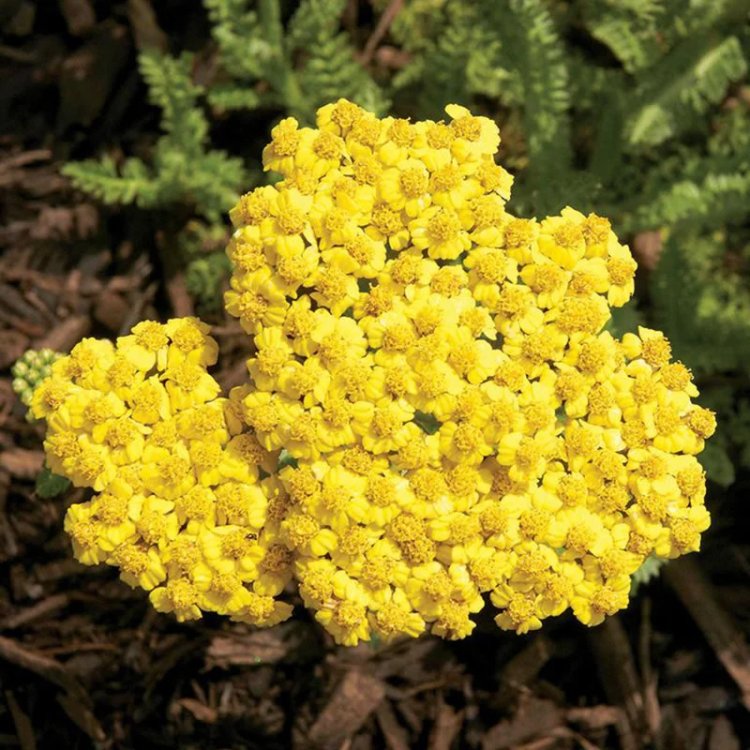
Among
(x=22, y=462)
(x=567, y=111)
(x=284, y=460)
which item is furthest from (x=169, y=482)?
(x=567, y=111)

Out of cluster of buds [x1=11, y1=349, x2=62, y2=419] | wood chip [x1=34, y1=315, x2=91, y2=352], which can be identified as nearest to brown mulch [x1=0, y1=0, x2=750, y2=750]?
wood chip [x1=34, y1=315, x2=91, y2=352]

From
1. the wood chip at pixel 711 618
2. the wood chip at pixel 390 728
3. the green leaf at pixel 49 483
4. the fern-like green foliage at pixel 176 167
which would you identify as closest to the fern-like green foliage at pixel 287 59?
the fern-like green foliage at pixel 176 167

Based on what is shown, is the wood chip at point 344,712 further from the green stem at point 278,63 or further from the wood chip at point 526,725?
the green stem at point 278,63

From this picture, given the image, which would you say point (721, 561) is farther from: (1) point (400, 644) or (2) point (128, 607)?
(2) point (128, 607)

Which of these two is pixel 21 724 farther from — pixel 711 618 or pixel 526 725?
pixel 711 618

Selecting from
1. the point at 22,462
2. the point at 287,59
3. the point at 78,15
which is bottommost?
the point at 22,462

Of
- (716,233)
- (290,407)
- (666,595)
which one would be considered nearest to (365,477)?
(290,407)
